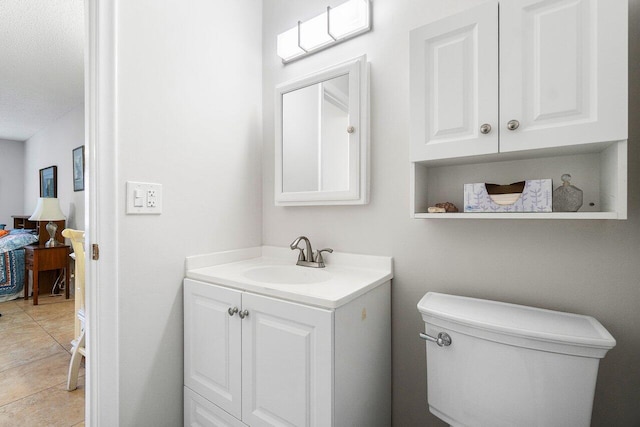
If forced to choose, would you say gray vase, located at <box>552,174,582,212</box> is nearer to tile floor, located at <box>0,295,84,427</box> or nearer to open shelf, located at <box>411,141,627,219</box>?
open shelf, located at <box>411,141,627,219</box>

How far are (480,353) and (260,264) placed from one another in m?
1.01

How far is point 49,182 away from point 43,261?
171cm

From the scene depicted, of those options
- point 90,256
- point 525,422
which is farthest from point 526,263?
point 90,256

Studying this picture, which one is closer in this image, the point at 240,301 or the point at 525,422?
the point at 525,422

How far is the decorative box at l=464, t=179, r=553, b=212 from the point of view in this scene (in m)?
0.93

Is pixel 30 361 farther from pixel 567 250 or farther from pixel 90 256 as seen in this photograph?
pixel 567 250

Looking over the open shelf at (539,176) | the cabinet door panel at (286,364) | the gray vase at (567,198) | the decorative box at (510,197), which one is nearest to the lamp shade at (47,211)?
the cabinet door panel at (286,364)

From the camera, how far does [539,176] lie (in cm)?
102

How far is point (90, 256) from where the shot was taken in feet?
3.71

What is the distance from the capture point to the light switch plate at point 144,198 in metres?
1.17

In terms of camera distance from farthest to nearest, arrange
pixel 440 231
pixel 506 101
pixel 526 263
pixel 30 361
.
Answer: pixel 30 361, pixel 440 231, pixel 526 263, pixel 506 101

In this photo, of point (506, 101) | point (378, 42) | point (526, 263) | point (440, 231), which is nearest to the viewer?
point (506, 101)

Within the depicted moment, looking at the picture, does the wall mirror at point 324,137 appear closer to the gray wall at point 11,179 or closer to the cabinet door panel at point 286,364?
the cabinet door panel at point 286,364

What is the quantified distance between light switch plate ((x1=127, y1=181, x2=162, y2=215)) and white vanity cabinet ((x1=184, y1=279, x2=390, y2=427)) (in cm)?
34
